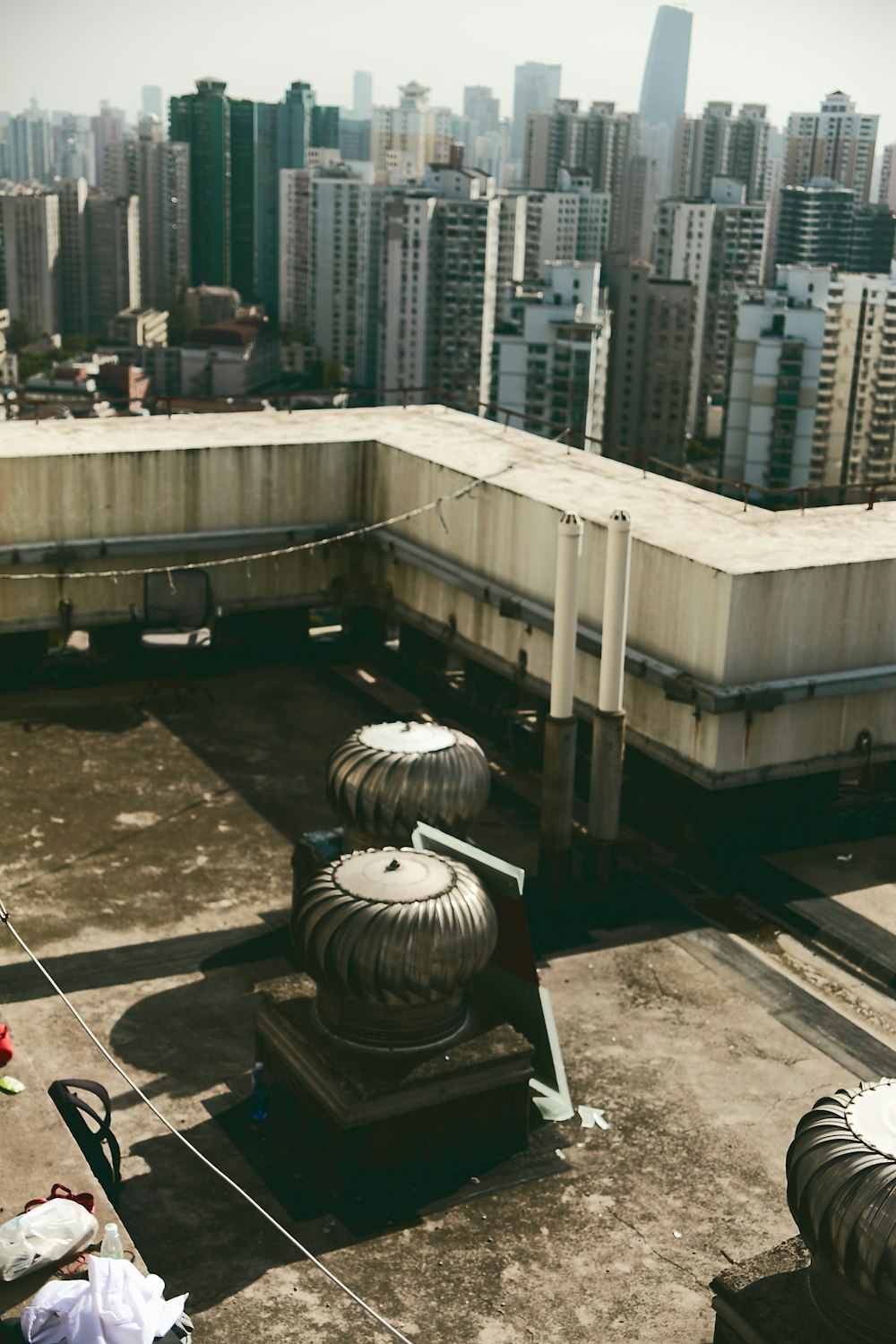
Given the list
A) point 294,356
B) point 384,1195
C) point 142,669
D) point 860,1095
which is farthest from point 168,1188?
point 294,356

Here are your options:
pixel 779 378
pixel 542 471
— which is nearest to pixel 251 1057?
pixel 542 471

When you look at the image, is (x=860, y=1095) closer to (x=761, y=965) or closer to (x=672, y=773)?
(x=761, y=965)

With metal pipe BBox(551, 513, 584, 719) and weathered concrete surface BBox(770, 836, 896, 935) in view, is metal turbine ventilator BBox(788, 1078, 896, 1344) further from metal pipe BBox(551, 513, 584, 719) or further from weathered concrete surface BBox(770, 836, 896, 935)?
weathered concrete surface BBox(770, 836, 896, 935)

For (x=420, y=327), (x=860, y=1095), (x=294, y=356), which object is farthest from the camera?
(x=294, y=356)

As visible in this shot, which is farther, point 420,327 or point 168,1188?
point 420,327

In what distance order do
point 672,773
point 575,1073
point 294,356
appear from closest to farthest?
point 575,1073, point 672,773, point 294,356

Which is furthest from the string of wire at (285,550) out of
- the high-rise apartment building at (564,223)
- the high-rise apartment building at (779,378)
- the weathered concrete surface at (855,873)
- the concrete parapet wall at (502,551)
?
the high-rise apartment building at (564,223)
